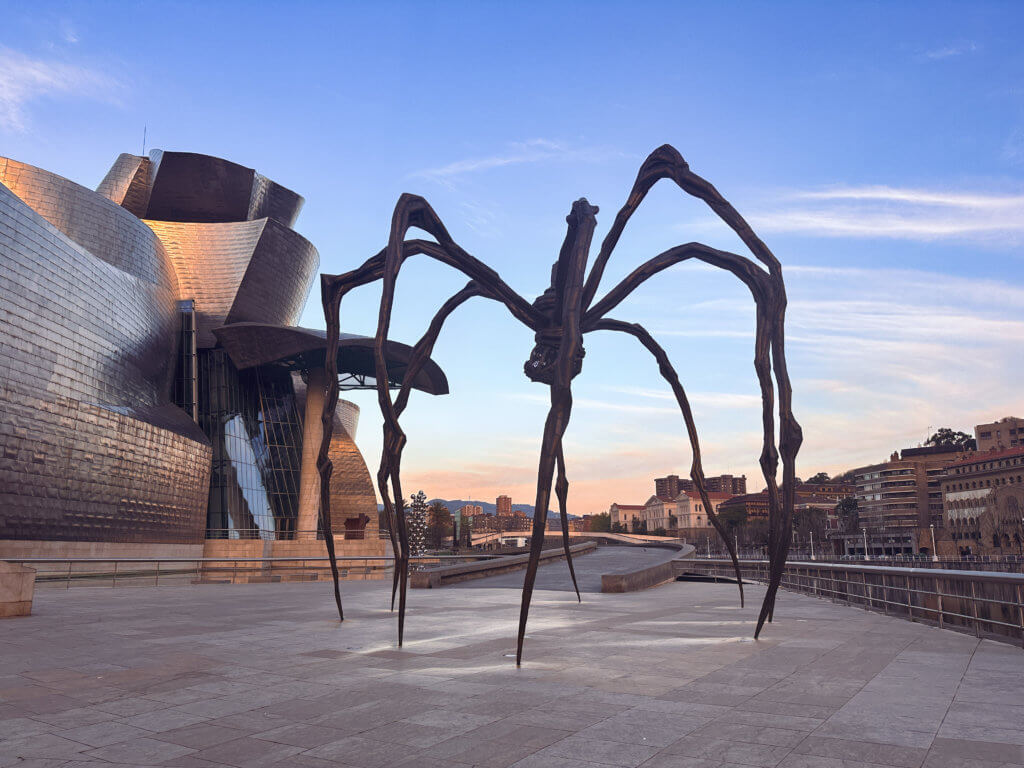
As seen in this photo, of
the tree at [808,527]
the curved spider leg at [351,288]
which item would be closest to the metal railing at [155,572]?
the curved spider leg at [351,288]

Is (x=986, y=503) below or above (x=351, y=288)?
below

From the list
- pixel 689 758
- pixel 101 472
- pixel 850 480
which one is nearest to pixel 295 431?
pixel 101 472

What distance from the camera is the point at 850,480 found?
19450cm

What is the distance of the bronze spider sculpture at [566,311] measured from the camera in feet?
19.8

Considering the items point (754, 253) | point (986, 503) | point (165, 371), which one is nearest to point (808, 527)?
point (986, 503)

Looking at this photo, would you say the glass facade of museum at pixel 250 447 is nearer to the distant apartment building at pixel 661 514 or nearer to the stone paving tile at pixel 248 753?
the stone paving tile at pixel 248 753

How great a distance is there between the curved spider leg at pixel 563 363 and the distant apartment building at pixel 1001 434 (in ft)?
420

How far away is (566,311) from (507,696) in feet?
10.6

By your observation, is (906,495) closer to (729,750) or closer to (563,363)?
(563,363)

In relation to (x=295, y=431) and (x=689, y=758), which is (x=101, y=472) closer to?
(x=295, y=431)

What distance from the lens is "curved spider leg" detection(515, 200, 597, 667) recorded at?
17.6 feet

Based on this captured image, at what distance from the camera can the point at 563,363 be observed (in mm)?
5852

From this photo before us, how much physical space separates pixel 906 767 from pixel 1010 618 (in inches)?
1289

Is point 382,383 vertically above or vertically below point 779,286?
below
